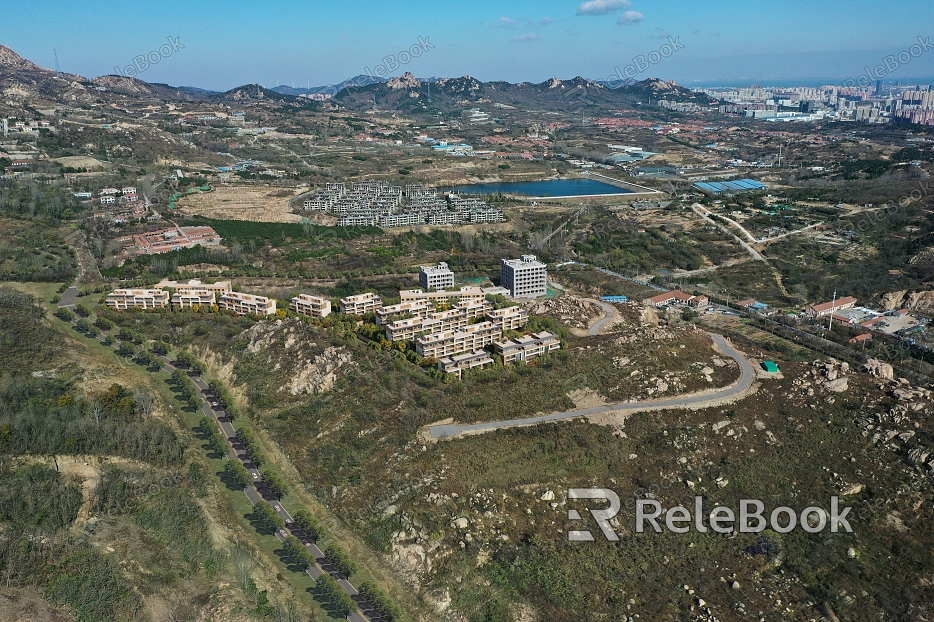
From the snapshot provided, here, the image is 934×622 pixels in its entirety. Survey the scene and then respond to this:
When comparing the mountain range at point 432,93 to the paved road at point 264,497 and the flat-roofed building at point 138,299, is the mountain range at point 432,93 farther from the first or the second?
the paved road at point 264,497

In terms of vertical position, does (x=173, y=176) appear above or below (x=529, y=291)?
above

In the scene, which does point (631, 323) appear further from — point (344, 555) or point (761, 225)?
point (761, 225)

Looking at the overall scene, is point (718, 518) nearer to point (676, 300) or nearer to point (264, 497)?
point (264, 497)

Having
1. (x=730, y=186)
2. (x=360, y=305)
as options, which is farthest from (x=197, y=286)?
(x=730, y=186)

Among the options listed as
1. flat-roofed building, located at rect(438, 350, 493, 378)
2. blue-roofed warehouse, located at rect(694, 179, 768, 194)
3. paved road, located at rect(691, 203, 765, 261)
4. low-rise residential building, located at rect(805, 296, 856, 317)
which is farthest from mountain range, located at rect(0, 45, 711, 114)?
low-rise residential building, located at rect(805, 296, 856, 317)

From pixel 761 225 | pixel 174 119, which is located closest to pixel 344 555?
pixel 761 225

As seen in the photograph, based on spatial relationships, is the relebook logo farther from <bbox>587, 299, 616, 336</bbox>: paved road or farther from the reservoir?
the reservoir

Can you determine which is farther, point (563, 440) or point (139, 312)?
point (139, 312)
